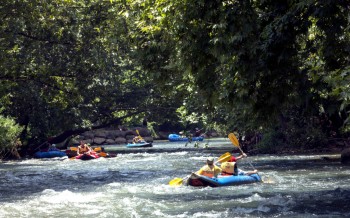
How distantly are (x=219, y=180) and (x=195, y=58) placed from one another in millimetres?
7088

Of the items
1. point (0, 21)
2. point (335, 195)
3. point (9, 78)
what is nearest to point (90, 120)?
point (9, 78)

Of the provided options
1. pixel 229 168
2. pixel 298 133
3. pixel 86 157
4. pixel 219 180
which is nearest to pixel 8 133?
pixel 86 157

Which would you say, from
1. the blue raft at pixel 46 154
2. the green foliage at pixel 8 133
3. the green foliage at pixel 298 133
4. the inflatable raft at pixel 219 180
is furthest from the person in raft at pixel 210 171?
the blue raft at pixel 46 154

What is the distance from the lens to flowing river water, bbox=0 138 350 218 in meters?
12.5

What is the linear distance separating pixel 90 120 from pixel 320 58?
26818 millimetres

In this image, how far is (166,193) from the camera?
15898 millimetres

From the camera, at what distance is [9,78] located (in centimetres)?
2052

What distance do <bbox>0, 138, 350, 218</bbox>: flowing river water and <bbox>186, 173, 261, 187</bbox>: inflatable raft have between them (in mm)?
180

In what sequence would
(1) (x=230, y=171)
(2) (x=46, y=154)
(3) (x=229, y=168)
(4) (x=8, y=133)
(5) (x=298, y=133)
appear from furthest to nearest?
(2) (x=46, y=154), (4) (x=8, y=133), (5) (x=298, y=133), (3) (x=229, y=168), (1) (x=230, y=171)

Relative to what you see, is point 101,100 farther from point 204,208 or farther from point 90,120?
point 204,208

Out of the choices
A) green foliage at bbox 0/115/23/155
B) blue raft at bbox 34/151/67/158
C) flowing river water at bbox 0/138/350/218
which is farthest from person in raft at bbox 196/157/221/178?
blue raft at bbox 34/151/67/158

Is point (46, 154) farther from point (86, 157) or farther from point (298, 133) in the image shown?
point (298, 133)

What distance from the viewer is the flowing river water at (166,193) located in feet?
41.2

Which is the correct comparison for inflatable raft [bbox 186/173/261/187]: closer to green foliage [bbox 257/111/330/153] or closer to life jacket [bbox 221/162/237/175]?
life jacket [bbox 221/162/237/175]
